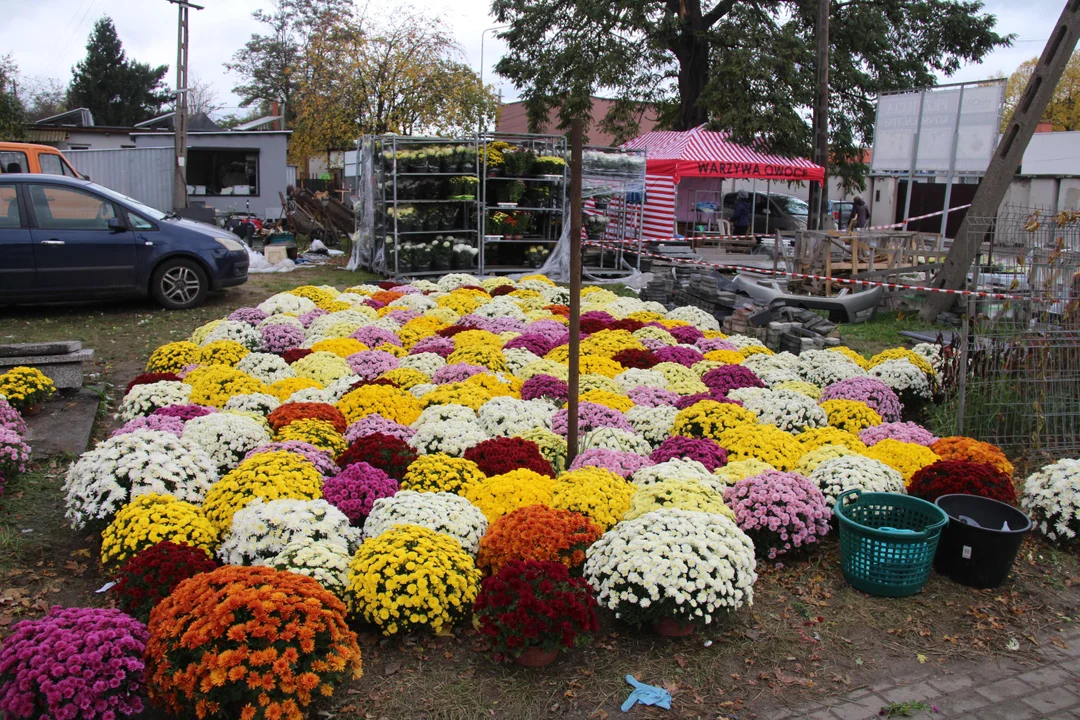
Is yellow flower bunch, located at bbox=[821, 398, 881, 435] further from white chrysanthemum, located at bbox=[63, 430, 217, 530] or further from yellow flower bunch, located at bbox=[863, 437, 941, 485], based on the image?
white chrysanthemum, located at bbox=[63, 430, 217, 530]

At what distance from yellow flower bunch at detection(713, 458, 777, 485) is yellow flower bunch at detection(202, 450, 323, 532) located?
2414 mm

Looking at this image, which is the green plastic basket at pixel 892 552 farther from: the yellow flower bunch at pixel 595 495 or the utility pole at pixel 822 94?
the utility pole at pixel 822 94

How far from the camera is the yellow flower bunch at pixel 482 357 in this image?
791cm

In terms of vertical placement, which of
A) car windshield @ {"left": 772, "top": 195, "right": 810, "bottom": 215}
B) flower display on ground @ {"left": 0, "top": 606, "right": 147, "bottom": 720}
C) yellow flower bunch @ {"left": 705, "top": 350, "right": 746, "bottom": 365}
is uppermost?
car windshield @ {"left": 772, "top": 195, "right": 810, "bottom": 215}

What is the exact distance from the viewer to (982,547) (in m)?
4.68

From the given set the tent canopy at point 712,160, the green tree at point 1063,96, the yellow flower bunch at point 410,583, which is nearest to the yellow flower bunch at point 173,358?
the yellow flower bunch at point 410,583

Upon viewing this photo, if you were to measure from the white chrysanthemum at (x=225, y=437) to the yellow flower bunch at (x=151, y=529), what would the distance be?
0.93 meters

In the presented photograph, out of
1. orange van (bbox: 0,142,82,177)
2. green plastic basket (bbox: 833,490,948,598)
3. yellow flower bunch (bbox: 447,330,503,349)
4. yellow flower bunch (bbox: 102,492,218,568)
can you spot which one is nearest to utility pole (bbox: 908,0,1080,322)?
yellow flower bunch (bbox: 447,330,503,349)

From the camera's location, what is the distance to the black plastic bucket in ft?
15.2

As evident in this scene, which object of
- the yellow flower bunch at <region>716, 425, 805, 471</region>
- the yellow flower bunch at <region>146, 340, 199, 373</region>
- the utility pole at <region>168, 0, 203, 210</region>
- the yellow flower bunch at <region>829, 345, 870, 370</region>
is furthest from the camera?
the utility pole at <region>168, 0, 203, 210</region>

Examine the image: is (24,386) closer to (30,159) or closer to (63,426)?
(63,426)

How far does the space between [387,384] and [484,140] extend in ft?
31.2

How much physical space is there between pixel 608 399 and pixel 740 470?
1602 millimetres

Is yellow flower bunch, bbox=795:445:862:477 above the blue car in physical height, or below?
below
